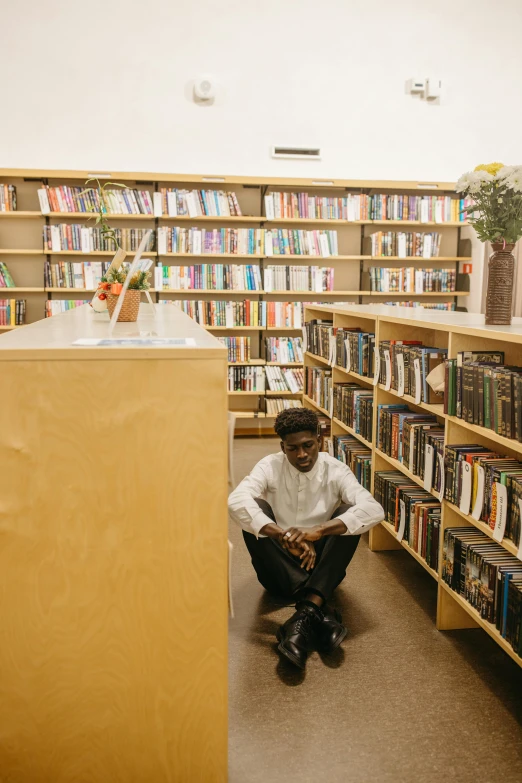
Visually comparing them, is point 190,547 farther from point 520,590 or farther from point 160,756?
point 520,590

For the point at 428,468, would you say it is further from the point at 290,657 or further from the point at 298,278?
the point at 298,278

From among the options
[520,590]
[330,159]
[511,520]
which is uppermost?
[330,159]

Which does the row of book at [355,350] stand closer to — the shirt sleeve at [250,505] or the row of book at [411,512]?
the row of book at [411,512]

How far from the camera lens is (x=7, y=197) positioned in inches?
235

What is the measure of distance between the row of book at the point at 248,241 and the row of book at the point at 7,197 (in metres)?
1.31

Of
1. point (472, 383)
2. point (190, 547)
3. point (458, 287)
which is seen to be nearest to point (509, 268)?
point (472, 383)

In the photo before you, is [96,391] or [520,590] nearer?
[96,391]

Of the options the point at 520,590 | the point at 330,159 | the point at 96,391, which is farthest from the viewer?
the point at 330,159

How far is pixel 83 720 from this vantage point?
153 cm

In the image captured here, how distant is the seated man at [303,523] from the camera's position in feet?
8.50

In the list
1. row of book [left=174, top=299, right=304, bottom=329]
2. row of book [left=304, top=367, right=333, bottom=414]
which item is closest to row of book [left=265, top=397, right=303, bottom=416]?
row of book [left=174, top=299, right=304, bottom=329]

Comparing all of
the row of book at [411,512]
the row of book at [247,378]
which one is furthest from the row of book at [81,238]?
the row of book at [411,512]

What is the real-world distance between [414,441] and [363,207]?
3.87m

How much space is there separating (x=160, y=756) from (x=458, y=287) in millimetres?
5840
